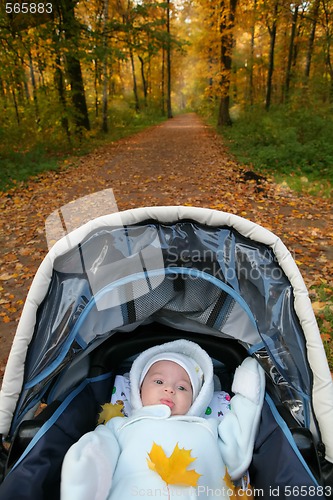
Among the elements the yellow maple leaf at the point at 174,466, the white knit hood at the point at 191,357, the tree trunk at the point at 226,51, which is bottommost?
the white knit hood at the point at 191,357

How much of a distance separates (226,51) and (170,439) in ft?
54.6

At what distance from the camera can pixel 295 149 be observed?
873cm

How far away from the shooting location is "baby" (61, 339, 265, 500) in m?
1.61

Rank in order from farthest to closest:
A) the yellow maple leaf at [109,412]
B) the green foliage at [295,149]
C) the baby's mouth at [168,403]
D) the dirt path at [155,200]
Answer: the green foliage at [295,149] → the dirt path at [155,200] → the yellow maple leaf at [109,412] → the baby's mouth at [168,403]

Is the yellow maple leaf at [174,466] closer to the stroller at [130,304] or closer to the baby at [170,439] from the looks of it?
the baby at [170,439]

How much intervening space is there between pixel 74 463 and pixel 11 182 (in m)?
7.90

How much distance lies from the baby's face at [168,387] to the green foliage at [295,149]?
19.3ft

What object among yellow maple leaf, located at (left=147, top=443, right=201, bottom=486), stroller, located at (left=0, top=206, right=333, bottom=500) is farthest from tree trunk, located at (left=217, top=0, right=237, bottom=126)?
yellow maple leaf, located at (left=147, top=443, right=201, bottom=486)

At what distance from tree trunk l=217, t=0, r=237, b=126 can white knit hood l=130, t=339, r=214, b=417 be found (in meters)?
14.6

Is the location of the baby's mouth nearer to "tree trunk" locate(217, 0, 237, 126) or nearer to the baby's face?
the baby's face

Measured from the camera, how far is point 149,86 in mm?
33469

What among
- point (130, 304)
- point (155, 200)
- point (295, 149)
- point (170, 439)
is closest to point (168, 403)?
point (170, 439)

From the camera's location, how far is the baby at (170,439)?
1611 mm

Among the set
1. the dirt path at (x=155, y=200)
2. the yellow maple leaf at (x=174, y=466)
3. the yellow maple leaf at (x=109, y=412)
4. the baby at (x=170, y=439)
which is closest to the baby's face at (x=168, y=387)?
the baby at (x=170, y=439)
